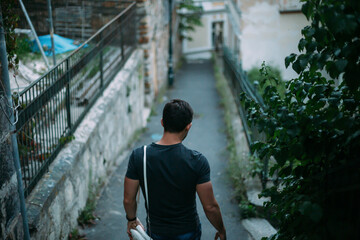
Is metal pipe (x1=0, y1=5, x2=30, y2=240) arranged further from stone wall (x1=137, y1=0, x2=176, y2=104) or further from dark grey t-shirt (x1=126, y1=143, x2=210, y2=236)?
stone wall (x1=137, y1=0, x2=176, y2=104)

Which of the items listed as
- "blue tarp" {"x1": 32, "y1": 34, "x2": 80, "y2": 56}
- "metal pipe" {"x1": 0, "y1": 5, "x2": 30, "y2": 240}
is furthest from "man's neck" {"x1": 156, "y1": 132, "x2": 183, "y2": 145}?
"blue tarp" {"x1": 32, "y1": 34, "x2": 80, "y2": 56}

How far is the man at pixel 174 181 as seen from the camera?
7.89 ft

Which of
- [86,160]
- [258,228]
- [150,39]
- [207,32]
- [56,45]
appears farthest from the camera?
[207,32]

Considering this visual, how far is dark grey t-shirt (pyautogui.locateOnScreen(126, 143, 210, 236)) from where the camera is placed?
240 cm

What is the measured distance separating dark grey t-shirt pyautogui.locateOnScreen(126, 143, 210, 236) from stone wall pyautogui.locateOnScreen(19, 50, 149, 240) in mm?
1351

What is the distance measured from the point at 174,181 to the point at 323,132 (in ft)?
3.11

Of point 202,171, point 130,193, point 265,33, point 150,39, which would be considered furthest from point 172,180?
point 265,33

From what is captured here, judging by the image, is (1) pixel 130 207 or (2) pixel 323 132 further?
(1) pixel 130 207

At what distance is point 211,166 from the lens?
20.7 ft

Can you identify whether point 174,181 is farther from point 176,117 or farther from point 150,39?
point 150,39

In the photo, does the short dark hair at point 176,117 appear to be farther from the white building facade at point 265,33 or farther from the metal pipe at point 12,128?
the white building facade at point 265,33

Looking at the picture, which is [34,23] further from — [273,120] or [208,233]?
[273,120]

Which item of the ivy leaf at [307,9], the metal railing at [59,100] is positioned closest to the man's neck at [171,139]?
the ivy leaf at [307,9]

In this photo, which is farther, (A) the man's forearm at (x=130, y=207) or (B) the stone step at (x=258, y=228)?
(B) the stone step at (x=258, y=228)
